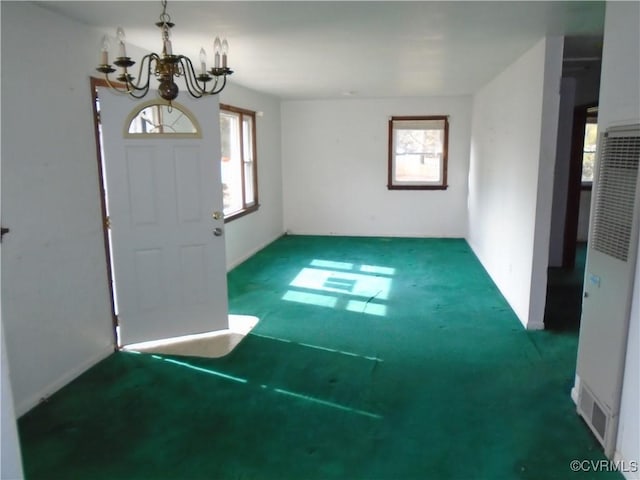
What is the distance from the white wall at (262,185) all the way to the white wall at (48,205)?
2.60 metres

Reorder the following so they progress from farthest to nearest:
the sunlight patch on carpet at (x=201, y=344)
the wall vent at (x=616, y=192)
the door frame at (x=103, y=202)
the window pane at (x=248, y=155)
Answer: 1. the window pane at (x=248, y=155)
2. the sunlight patch on carpet at (x=201, y=344)
3. the door frame at (x=103, y=202)
4. the wall vent at (x=616, y=192)

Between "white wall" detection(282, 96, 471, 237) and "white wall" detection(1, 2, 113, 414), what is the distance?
5.16m

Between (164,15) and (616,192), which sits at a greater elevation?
(164,15)

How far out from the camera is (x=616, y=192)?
246cm

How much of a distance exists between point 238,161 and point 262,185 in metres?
0.91

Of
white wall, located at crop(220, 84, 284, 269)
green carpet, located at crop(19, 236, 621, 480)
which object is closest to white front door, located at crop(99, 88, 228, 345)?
green carpet, located at crop(19, 236, 621, 480)

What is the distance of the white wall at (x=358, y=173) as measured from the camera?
808 cm

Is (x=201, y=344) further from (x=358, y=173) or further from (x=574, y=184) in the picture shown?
(x=358, y=173)

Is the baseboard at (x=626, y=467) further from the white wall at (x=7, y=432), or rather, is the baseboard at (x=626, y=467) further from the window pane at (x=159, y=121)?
the window pane at (x=159, y=121)

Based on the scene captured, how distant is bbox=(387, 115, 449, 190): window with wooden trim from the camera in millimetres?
8070

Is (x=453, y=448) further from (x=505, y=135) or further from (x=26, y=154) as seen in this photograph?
(x=505, y=135)

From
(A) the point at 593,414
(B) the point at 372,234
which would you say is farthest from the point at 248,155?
(A) the point at 593,414

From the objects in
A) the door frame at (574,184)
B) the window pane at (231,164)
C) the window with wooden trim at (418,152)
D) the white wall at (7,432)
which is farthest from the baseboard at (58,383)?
the window with wooden trim at (418,152)

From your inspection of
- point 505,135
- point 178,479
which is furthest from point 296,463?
point 505,135
